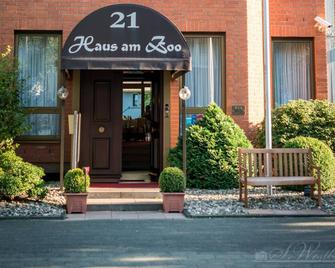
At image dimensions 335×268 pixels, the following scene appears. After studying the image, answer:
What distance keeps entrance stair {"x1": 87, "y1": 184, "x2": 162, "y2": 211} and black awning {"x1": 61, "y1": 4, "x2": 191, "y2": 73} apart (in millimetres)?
2499

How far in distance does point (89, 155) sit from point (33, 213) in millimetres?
3107

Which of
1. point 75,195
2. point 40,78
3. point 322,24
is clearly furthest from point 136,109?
point 75,195

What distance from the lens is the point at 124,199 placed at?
379 inches

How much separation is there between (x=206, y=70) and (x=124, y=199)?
14.3 ft

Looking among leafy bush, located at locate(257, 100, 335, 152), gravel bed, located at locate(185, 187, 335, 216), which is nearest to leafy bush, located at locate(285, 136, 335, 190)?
gravel bed, located at locate(185, 187, 335, 216)

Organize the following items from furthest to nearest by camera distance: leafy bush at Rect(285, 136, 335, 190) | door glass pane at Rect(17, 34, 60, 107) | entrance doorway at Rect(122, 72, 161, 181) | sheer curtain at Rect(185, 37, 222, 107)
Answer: sheer curtain at Rect(185, 37, 222, 107), entrance doorway at Rect(122, 72, 161, 181), door glass pane at Rect(17, 34, 60, 107), leafy bush at Rect(285, 136, 335, 190)

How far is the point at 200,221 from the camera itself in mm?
7891

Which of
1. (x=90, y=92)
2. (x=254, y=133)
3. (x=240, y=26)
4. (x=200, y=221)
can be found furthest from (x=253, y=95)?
(x=200, y=221)

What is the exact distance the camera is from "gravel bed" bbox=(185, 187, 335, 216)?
8586 mm

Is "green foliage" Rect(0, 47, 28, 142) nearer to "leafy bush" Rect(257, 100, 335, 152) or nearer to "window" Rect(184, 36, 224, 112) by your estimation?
"window" Rect(184, 36, 224, 112)

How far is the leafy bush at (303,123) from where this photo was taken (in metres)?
11.4

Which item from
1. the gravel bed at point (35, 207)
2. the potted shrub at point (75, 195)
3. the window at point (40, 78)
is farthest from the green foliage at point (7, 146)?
the potted shrub at point (75, 195)

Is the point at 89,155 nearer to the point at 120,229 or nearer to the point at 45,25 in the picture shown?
the point at 45,25

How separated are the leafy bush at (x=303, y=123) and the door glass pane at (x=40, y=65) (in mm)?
5320
